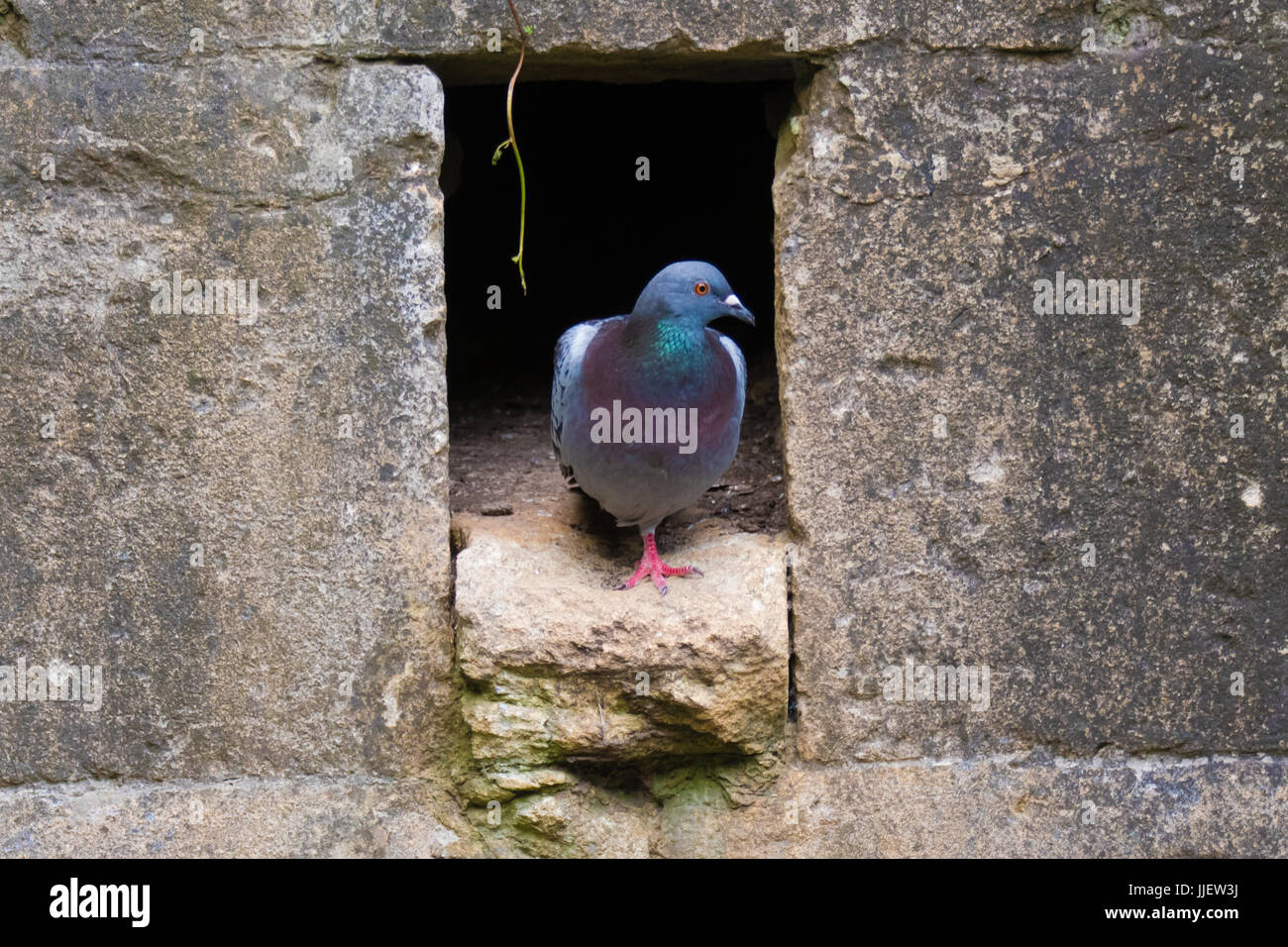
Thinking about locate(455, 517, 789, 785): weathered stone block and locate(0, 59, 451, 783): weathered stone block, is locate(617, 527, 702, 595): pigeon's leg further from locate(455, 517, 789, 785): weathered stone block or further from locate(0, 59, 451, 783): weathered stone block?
locate(0, 59, 451, 783): weathered stone block

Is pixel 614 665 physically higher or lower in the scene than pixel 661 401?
lower

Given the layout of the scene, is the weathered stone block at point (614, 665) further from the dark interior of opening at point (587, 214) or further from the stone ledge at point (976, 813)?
the dark interior of opening at point (587, 214)

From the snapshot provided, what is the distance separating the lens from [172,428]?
115 inches

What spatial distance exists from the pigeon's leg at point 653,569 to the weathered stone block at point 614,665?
49mm

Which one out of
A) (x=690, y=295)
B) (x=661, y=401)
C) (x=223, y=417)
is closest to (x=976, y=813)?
(x=661, y=401)

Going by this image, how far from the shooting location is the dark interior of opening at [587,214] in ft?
14.9

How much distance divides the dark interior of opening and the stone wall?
137cm

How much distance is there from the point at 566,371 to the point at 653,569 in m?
0.55

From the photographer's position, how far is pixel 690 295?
298cm

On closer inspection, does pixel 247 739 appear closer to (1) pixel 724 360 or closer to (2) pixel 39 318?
(2) pixel 39 318

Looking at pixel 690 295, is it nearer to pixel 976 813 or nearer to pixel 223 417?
pixel 223 417

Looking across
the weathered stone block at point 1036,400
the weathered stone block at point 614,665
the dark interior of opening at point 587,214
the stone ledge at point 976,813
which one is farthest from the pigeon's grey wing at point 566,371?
the dark interior of opening at point 587,214

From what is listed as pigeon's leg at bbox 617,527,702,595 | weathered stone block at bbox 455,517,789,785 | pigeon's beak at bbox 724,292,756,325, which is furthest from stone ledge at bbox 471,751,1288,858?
pigeon's beak at bbox 724,292,756,325

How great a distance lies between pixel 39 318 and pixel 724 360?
163cm
